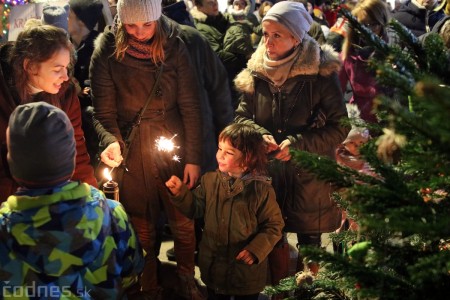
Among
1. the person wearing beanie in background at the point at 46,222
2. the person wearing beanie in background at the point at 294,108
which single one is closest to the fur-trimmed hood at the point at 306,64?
the person wearing beanie in background at the point at 294,108

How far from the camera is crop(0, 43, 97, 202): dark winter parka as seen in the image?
10.6ft

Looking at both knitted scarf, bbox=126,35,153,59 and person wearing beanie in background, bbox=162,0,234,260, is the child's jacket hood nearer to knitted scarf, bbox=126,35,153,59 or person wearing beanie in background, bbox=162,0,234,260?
knitted scarf, bbox=126,35,153,59

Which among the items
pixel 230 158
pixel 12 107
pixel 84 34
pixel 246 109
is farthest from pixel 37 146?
pixel 84 34

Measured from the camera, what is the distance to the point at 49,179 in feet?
7.25

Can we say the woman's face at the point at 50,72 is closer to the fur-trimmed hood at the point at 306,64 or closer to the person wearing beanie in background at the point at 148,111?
the person wearing beanie in background at the point at 148,111

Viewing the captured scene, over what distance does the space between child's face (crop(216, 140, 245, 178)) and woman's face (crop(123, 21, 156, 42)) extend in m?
0.87

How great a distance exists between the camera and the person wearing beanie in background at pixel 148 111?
378 cm

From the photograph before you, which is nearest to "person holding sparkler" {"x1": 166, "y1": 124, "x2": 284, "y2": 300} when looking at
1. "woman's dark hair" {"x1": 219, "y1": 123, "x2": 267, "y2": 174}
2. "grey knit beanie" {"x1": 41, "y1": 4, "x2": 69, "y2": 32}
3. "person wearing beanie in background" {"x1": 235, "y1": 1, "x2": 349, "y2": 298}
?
"woman's dark hair" {"x1": 219, "y1": 123, "x2": 267, "y2": 174}

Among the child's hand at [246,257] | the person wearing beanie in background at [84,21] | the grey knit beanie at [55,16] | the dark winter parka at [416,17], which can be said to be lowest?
the dark winter parka at [416,17]

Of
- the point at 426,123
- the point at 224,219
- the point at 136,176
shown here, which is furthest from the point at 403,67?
the point at 136,176

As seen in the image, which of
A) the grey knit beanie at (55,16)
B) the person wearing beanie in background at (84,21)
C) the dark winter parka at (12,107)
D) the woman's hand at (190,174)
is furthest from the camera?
the person wearing beanie in background at (84,21)

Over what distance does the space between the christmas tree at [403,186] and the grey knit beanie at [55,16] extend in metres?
3.66

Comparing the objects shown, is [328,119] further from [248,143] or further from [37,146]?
[37,146]

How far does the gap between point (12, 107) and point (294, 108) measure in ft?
5.92
